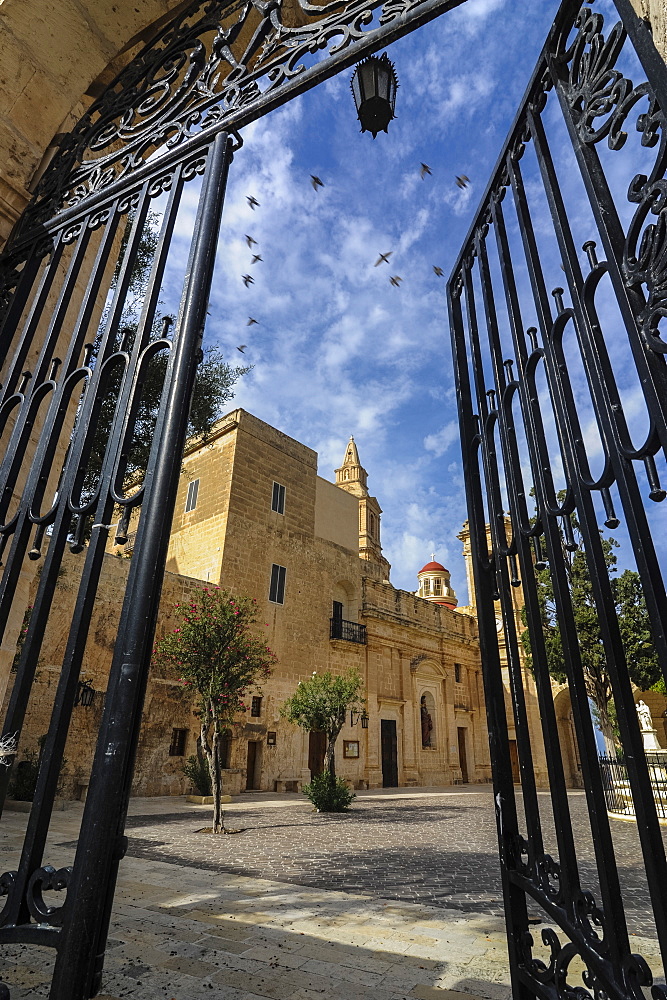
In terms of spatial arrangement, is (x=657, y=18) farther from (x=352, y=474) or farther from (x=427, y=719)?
(x=352, y=474)

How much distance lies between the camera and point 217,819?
9609 mm

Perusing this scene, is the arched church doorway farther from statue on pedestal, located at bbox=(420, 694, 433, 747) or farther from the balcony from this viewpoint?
statue on pedestal, located at bbox=(420, 694, 433, 747)

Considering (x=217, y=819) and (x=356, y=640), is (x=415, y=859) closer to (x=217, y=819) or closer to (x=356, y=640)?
(x=217, y=819)

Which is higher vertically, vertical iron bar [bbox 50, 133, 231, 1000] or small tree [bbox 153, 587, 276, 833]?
small tree [bbox 153, 587, 276, 833]

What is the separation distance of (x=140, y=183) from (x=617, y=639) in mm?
2678

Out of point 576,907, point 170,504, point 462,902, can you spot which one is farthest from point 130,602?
point 462,902

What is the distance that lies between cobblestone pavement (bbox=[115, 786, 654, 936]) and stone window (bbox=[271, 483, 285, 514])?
1040 centimetres

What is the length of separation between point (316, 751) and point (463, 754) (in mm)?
10792

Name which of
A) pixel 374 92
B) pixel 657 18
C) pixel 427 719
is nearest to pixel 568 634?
pixel 657 18

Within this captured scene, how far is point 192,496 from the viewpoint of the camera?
21203mm

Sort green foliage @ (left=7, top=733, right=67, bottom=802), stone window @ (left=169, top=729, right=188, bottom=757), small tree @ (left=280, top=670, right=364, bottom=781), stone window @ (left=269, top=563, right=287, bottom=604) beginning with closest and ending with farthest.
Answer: green foliage @ (left=7, top=733, right=67, bottom=802)
small tree @ (left=280, top=670, right=364, bottom=781)
stone window @ (left=169, top=729, right=188, bottom=757)
stone window @ (left=269, top=563, right=287, bottom=604)

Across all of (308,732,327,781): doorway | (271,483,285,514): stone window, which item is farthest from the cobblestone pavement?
(271,483,285,514): stone window

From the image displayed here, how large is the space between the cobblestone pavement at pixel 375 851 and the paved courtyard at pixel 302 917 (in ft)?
0.11

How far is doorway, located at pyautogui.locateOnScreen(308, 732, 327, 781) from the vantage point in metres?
19.7
